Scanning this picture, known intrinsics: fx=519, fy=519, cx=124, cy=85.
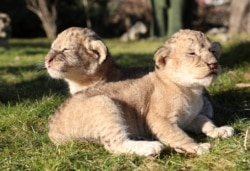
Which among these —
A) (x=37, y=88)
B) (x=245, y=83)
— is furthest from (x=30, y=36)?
(x=245, y=83)

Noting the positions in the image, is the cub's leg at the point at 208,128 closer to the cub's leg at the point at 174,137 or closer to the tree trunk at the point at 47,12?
the cub's leg at the point at 174,137

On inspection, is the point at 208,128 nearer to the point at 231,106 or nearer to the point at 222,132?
the point at 222,132

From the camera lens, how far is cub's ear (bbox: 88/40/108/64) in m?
5.36

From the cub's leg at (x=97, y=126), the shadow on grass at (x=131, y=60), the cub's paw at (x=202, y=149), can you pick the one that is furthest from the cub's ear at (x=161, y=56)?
the shadow on grass at (x=131, y=60)

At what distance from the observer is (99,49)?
17.6 ft

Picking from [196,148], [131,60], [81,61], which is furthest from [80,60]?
[131,60]

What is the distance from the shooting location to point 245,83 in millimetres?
6676

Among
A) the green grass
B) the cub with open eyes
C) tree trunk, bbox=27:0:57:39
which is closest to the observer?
the green grass

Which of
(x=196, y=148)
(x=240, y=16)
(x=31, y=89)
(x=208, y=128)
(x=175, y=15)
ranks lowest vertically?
(x=175, y=15)

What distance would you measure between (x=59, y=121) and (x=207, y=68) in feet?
4.34

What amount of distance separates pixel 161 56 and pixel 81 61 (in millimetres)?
1126

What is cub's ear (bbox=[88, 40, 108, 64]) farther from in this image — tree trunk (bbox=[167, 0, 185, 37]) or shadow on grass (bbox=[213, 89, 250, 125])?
tree trunk (bbox=[167, 0, 185, 37])

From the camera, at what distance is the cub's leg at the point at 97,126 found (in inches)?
161

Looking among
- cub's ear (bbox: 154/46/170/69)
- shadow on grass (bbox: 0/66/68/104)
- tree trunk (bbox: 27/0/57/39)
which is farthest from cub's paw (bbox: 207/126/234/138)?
tree trunk (bbox: 27/0/57/39)
